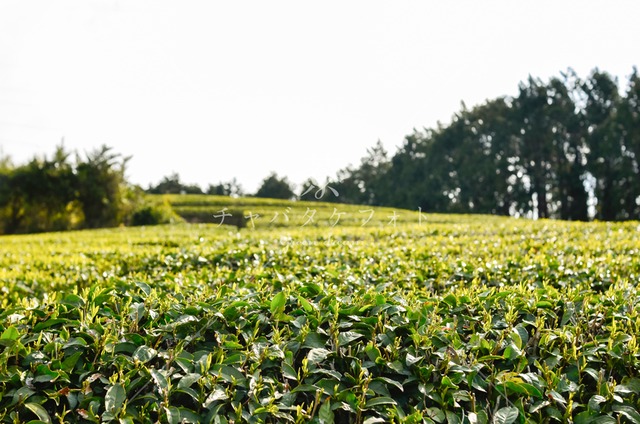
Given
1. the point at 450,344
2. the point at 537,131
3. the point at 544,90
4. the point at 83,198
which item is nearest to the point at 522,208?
the point at 537,131

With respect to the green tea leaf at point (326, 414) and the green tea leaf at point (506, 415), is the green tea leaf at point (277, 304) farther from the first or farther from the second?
the green tea leaf at point (506, 415)

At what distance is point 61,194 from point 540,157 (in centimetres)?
3140

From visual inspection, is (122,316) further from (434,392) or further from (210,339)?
(434,392)

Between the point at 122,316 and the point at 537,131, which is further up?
the point at 537,131

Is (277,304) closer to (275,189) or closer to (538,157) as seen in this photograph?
(538,157)

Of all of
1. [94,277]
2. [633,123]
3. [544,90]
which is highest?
[544,90]

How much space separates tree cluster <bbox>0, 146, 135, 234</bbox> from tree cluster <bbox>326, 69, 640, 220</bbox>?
25.6 m

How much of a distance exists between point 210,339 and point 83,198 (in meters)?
24.2

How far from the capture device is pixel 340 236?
9.11 m

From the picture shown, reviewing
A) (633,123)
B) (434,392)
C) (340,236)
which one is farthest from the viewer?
(633,123)

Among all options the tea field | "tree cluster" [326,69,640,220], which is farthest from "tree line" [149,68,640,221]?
the tea field

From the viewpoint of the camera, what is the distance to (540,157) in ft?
124

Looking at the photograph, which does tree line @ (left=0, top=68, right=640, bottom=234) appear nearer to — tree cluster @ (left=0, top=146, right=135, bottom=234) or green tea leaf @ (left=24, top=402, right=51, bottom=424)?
tree cluster @ (left=0, top=146, right=135, bottom=234)

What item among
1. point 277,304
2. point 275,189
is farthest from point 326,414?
point 275,189
